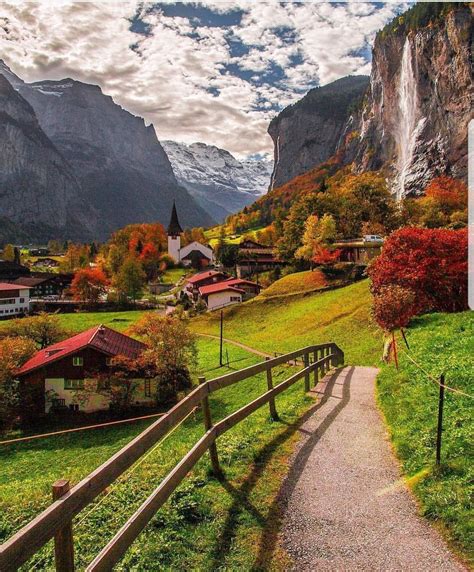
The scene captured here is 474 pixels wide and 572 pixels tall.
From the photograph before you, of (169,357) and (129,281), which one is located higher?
(129,281)

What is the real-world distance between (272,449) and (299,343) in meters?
33.0

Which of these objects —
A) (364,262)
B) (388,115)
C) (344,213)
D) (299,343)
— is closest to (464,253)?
(299,343)

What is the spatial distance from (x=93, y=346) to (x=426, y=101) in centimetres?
10847

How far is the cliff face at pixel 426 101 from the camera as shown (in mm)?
97750

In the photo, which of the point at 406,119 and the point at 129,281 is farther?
the point at 406,119

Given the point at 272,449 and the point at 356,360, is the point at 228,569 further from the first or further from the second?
the point at 356,360

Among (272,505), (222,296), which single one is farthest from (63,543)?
(222,296)

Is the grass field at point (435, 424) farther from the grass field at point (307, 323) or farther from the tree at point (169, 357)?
the tree at point (169, 357)

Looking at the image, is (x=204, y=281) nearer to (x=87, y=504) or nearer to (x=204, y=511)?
(x=204, y=511)

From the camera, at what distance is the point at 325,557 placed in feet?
15.9

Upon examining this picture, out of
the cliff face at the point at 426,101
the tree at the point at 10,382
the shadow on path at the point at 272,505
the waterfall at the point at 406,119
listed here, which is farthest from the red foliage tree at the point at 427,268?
the waterfall at the point at 406,119

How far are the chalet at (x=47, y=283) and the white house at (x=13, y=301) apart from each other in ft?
35.7

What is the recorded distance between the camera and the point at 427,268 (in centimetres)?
2456

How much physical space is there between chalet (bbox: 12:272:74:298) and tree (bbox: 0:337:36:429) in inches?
2848
